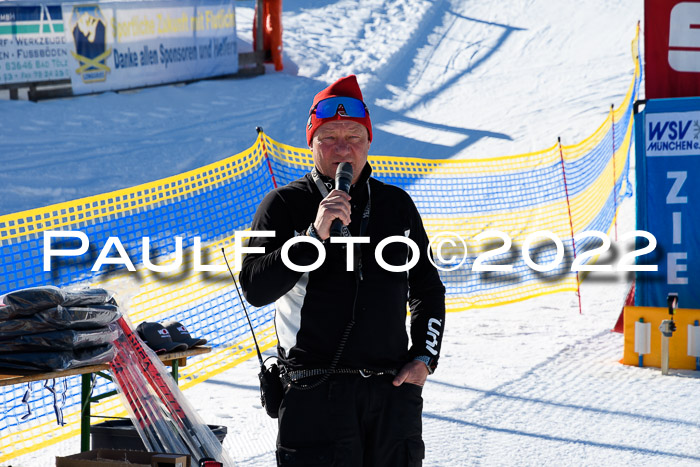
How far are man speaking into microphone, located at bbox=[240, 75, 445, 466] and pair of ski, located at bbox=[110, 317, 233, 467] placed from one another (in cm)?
100

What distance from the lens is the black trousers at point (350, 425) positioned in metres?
2.87

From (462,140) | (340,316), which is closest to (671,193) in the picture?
(340,316)

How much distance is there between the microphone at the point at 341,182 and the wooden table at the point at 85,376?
62.8 inches

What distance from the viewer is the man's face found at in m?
3.01

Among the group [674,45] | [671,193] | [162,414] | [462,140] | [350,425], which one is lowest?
[162,414]

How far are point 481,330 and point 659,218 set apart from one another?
6.04 ft

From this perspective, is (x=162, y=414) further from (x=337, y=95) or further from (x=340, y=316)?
(x=337, y=95)

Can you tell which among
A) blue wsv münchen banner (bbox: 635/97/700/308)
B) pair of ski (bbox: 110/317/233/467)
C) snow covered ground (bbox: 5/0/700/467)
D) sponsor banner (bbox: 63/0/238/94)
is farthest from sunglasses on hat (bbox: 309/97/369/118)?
sponsor banner (bbox: 63/0/238/94)

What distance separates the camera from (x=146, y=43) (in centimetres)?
1798

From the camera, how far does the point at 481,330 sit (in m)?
8.61

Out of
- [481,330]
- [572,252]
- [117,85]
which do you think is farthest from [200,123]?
[481,330]

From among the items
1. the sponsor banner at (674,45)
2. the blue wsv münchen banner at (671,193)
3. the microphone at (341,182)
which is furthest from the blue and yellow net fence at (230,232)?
the microphone at (341,182)

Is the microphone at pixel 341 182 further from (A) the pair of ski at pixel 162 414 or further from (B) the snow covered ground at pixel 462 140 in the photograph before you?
(B) the snow covered ground at pixel 462 140

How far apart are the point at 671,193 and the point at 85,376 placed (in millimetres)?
5159
